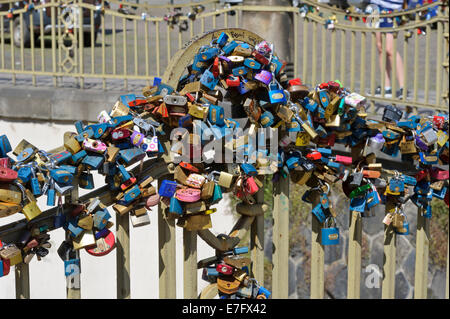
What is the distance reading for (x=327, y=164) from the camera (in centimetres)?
326

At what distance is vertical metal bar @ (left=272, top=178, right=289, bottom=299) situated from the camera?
326 centimetres

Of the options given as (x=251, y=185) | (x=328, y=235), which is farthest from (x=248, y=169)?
(x=328, y=235)

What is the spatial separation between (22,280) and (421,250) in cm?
198

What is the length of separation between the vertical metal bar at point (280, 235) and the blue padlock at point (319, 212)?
118 mm

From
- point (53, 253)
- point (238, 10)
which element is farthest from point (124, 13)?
point (53, 253)

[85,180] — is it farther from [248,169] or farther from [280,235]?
[280,235]

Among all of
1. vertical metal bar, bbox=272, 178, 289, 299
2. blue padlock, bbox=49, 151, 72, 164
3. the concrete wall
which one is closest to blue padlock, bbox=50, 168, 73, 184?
blue padlock, bbox=49, 151, 72, 164

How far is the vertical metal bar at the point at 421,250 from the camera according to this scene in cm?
364

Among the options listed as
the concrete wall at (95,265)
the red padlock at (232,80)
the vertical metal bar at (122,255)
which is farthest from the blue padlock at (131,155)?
the concrete wall at (95,265)

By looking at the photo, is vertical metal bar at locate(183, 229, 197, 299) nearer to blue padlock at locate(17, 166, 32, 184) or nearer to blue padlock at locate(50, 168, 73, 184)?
blue padlock at locate(50, 168, 73, 184)

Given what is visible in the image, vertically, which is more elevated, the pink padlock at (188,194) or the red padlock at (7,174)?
the red padlock at (7,174)

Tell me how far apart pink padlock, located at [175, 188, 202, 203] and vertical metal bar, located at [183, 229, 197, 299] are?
0.19m

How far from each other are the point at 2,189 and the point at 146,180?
57 cm

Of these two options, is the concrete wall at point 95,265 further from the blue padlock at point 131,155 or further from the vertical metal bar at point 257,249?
the blue padlock at point 131,155
